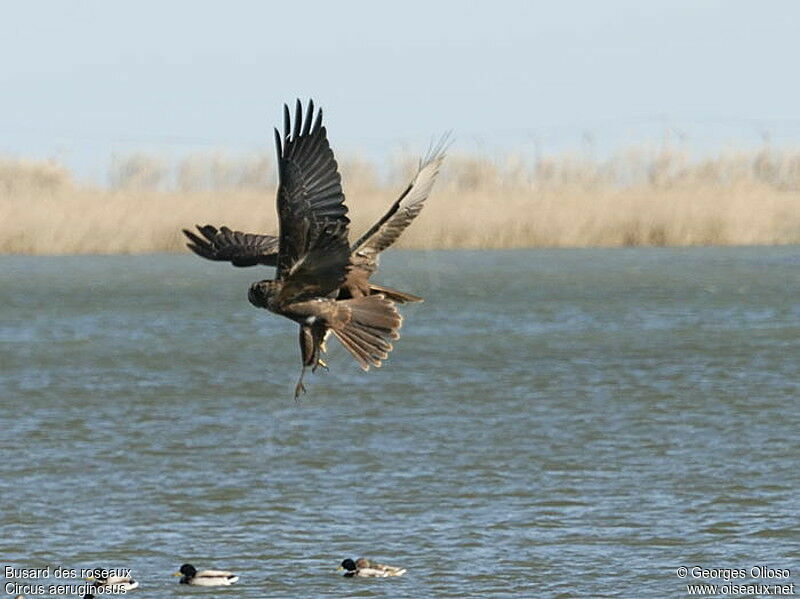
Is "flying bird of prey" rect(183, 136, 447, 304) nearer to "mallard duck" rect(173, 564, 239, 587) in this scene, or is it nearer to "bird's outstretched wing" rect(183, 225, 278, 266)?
A: "bird's outstretched wing" rect(183, 225, 278, 266)

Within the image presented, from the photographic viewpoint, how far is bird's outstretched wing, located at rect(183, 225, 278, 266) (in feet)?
30.5

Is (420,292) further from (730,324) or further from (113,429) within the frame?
(113,429)

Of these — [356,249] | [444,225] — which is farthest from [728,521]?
[444,225]

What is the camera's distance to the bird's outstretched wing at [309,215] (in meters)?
8.25

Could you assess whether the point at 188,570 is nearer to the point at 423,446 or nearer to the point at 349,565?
the point at 349,565

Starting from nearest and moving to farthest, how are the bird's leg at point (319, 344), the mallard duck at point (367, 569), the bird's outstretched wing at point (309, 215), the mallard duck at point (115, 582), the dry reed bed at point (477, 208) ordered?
the bird's outstretched wing at point (309, 215), the bird's leg at point (319, 344), the mallard duck at point (115, 582), the mallard duck at point (367, 569), the dry reed bed at point (477, 208)

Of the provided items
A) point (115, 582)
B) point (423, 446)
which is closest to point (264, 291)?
point (115, 582)

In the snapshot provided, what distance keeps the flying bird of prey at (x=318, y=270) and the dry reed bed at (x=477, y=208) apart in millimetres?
23278

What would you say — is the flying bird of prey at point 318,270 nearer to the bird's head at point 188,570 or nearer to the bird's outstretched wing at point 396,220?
the bird's outstretched wing at point 396,220

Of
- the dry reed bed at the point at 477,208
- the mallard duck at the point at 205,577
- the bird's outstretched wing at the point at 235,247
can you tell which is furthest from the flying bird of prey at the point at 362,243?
the dry reed bed at the point at 477,208

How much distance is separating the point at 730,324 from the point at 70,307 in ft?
30.3

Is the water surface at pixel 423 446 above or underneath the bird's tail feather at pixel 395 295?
underneath

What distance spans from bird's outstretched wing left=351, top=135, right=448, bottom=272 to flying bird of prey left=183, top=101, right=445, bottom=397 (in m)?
0.12

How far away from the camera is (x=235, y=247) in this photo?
31.0 feet
